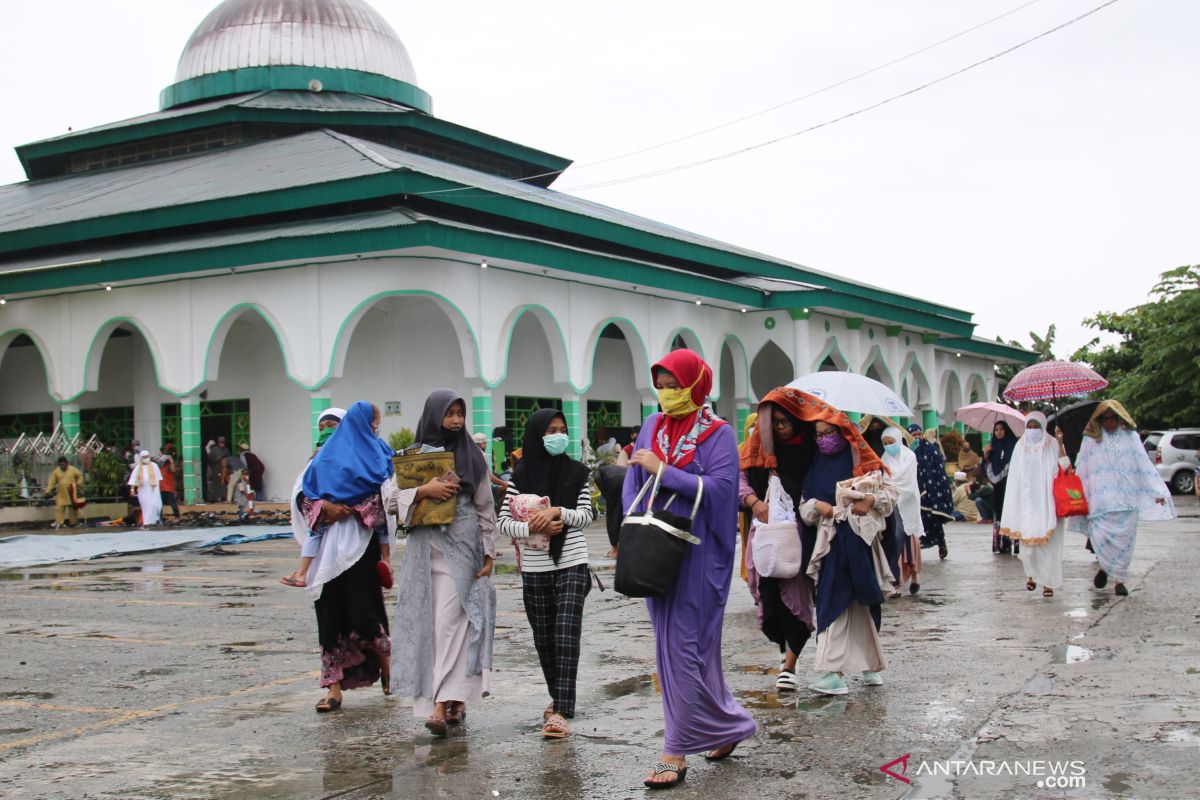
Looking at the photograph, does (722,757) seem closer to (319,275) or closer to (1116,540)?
(1116,540)

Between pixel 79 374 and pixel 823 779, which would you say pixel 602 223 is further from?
pixel 823 779

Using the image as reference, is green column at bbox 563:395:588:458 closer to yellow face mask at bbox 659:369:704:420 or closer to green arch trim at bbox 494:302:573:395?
green arch trim at bbox 494:302:573:395

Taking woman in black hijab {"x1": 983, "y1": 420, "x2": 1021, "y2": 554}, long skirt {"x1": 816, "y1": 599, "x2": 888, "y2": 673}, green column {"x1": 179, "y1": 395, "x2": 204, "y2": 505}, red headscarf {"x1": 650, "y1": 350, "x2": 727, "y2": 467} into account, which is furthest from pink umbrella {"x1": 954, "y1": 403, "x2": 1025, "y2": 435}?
green column {"x1": 179, "y1": 395, "x2": 204, "y2": 505}

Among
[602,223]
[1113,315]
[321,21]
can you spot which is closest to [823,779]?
[602,223]

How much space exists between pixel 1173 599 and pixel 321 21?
26334 mm

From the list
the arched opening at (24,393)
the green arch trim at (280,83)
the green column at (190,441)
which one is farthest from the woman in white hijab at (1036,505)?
the green arch trim at (280,83)

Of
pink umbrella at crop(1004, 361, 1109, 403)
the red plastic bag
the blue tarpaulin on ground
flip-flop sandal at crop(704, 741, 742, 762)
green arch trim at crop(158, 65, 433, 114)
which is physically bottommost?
flip-flop sandal at crop(704, 741, 742, 762)

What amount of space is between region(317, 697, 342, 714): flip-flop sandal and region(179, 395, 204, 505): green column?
656 inches

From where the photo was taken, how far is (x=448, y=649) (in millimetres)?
5723

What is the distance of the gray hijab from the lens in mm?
5926

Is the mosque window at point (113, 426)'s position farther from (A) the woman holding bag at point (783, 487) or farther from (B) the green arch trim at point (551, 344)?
(A) the woman holding bag at point (783, 487)

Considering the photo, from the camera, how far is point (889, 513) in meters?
6.50

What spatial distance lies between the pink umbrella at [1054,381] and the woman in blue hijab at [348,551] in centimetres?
837

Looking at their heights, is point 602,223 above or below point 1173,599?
above
